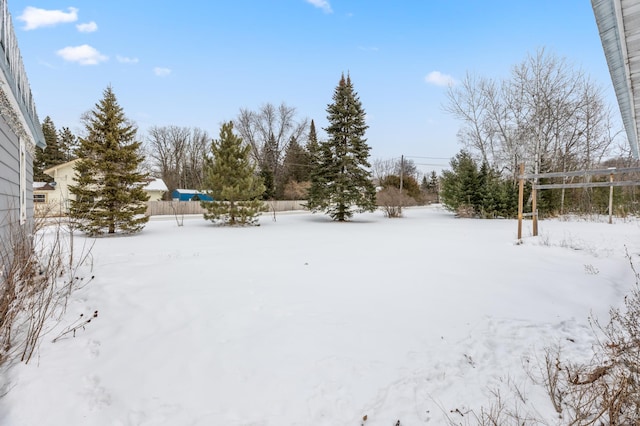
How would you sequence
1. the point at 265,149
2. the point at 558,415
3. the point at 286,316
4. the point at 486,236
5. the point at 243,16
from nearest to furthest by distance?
the point at 558,415
the point at 286,316
the point at 486,236
the point at 243,16
the point at 265,149

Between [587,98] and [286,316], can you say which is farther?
[587,98]

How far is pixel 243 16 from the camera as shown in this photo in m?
13.2

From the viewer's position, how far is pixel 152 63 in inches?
688

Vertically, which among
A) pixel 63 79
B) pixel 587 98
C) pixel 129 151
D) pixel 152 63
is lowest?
pixel 129 151

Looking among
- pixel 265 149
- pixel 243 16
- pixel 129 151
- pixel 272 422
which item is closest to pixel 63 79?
pixel 129 151

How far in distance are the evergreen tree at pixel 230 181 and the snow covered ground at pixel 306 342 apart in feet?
27.0

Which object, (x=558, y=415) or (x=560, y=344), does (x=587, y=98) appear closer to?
(x=560, y=344)

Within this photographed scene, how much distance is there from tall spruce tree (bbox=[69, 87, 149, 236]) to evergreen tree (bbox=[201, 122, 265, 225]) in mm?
3401

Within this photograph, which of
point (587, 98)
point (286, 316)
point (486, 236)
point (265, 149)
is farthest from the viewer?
point (265, 149)

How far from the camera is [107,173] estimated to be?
10.6 metres

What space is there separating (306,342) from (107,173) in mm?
10984

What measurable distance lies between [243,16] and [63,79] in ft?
26.0

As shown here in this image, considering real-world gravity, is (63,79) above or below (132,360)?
above

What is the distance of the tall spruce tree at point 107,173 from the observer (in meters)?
10.5
